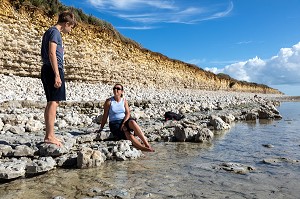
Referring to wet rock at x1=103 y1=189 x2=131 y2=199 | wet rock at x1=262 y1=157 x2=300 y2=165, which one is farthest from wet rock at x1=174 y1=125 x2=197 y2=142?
wet rock at x1=103 y1=189 x2=131 y2=199

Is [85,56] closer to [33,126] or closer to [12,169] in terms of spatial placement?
[33,126]

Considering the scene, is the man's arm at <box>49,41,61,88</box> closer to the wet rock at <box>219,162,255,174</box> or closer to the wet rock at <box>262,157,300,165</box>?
the wet rock at <box>219,162,255,174</box>

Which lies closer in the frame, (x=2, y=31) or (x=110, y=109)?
(x=110, y=109)

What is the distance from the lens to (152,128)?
8547 mm

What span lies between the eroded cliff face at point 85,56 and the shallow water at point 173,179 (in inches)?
560

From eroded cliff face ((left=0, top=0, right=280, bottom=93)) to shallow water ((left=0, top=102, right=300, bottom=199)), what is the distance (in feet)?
46.6

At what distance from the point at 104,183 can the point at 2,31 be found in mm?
15721

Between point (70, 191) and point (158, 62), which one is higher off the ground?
point (158, 62)

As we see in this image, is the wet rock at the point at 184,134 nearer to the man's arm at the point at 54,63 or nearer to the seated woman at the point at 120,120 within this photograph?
the seated woman at the point at 120,120

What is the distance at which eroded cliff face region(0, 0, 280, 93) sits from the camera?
1753 cm

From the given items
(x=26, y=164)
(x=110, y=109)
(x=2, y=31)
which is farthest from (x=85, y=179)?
Result: (x=2, y=31)

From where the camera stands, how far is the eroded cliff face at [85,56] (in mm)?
17531

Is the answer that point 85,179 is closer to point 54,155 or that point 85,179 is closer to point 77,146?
point 54,155

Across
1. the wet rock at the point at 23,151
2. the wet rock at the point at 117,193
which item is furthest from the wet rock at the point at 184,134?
the wet rock at the point at 117,193
